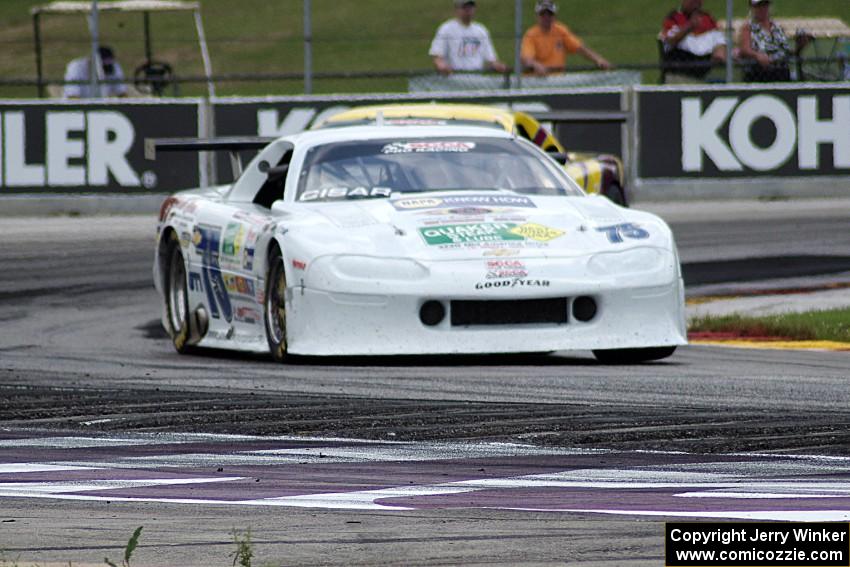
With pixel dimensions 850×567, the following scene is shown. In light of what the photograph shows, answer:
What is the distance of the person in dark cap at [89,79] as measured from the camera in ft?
70.7

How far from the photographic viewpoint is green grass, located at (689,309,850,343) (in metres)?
11.5

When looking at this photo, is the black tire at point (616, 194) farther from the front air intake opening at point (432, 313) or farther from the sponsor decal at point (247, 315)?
the front air intake opening at point (432, 313)

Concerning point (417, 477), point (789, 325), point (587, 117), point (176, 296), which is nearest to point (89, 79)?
point (587, 117)

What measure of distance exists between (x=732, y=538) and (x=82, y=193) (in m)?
16.9

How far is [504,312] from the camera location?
9680 millimetres

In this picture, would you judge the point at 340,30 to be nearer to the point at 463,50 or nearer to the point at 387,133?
the point at 463,50

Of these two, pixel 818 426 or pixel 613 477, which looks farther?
pixel 818 426

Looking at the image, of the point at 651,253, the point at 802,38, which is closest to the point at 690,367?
the point at 651,253

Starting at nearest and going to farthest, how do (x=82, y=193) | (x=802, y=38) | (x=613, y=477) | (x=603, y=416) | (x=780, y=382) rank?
1. (x=613, y=477)
2. (x=603, y=416)
3. (x=780, y=382)
4. (x=82, y=193)
5. (x=802, y=38)

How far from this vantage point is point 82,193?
68.7ft

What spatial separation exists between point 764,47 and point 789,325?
416 inches

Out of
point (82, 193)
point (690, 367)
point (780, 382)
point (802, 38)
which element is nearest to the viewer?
point (780, 382)

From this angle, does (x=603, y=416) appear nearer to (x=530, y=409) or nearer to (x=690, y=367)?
(x=530, y=409)

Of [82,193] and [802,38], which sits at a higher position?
[802,38]
